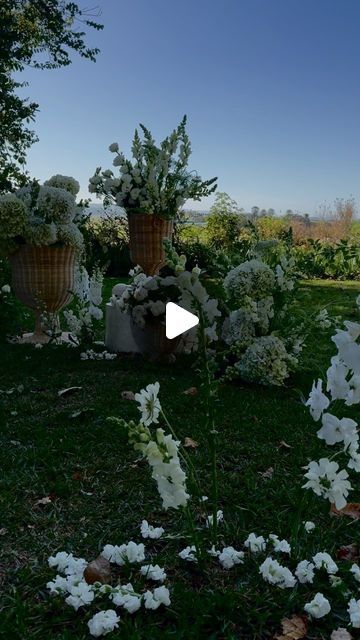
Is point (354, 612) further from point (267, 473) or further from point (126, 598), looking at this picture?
point (267, 473)

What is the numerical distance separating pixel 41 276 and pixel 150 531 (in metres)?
3.93

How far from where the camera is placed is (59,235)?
5.63 metres

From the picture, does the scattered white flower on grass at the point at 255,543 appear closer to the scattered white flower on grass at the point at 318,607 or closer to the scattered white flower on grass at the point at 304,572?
the scattered white flower on grass at the point at 304,572

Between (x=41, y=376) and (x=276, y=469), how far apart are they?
7.50 ft

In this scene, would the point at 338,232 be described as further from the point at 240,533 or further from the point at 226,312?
the point at 240,533

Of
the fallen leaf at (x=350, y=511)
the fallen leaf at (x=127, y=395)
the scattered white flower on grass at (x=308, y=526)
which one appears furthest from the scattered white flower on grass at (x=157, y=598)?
the fallen leaf at (x=127, y=395)

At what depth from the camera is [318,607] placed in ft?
5.74

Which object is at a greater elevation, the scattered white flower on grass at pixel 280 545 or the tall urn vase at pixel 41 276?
the tall urn vase at pixel 41 276

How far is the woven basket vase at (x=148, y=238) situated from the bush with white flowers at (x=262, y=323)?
1458mm

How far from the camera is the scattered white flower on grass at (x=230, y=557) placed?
6.48ft

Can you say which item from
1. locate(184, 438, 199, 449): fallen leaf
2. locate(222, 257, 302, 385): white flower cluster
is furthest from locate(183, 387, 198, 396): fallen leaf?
locate(184, 438, 199, 449): fallen leaf

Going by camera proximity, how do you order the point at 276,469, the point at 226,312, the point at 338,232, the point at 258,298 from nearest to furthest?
the point at 276,469 < the point at 258,298 < the point at 226,312 < the point at 338,232

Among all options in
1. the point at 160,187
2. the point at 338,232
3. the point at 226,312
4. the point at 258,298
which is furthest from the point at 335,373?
the point at 338,232

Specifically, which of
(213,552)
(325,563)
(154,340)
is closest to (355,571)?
(325,563)
